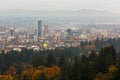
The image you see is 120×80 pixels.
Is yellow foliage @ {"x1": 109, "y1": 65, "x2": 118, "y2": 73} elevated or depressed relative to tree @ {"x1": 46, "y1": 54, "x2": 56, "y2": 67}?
elevated

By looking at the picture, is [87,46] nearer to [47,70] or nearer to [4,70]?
[4,70]

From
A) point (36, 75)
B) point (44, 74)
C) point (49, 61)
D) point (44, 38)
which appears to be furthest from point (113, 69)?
point (44, 38)

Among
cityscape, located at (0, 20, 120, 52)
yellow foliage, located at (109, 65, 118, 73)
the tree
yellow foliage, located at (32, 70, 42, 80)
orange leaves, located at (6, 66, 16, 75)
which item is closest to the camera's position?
yellow foliage, located at (109, 65, 118, 73)

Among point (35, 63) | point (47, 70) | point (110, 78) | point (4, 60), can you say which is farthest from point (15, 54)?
point (110, 78)

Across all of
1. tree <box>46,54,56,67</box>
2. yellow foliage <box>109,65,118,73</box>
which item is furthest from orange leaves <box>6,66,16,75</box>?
yellow foliage <box>109,65,118,73</box>

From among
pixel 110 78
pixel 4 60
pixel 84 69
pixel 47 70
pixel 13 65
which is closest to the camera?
pixel 110 78

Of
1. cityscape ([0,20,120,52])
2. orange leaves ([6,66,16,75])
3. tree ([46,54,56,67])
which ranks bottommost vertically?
cityscape ([0,20,120,52])

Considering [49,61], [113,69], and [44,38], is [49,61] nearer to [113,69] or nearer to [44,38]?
[113,69]

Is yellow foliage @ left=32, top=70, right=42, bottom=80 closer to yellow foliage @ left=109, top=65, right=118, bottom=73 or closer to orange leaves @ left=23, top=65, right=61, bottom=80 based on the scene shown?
orange leaves @ left=23, top=65, right=61, bottom=80

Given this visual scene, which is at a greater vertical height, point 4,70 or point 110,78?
point 110,78

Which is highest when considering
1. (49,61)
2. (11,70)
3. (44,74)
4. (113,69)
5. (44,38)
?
(113,69)

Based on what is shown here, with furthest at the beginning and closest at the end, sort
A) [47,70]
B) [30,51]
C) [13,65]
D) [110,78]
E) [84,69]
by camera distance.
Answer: [30,51], [13,65], [47,70], [84,69], [110,78]
